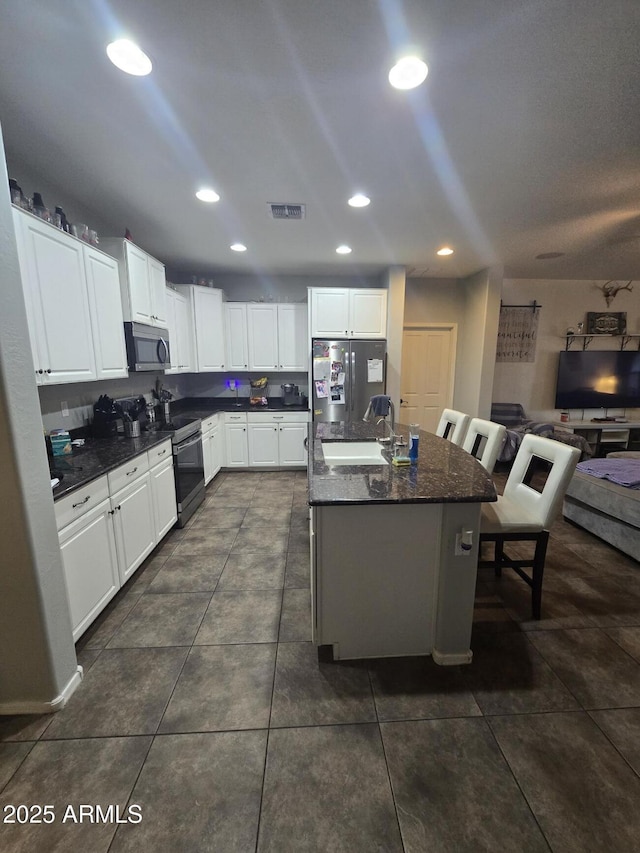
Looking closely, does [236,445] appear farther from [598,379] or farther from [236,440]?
[598,379]

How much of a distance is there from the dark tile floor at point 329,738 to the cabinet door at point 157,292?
250 centimetres

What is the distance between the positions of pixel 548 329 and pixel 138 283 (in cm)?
564

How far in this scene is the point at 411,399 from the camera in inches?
208

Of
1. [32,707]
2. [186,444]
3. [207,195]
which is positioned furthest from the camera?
[186,444]

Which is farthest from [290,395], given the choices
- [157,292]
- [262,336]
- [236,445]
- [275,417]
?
[157,292]

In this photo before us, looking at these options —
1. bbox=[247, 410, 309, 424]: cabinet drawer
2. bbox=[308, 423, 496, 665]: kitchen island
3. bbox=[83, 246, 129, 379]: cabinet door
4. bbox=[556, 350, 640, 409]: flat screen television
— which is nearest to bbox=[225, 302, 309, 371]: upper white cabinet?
bbox=[247, 410, 309, 424]: cabinet drawer

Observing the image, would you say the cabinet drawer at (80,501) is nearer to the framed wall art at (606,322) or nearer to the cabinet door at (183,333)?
the cabinet door at (183,333)

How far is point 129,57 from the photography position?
1.34m

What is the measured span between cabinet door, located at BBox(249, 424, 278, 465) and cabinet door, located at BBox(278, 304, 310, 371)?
881 millimetres

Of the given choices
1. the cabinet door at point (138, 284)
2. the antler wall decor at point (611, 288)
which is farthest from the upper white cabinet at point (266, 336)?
the antler wall decor at point (611, 288)

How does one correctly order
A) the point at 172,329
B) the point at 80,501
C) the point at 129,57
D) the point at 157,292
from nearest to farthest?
the point at 129,57, the point at 80,501, the point at 157,292, the point at 172,329

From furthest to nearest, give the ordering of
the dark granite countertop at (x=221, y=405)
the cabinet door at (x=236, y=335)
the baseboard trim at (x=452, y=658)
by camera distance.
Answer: the dark granite countertop at (x=221, y=405) < the cabinet door at (x=236, y=335) < the baseboard trim at (x=452, y=658)

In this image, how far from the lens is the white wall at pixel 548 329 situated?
5184mm

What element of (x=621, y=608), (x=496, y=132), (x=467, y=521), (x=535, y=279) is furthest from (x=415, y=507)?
(x=535, y=279)
